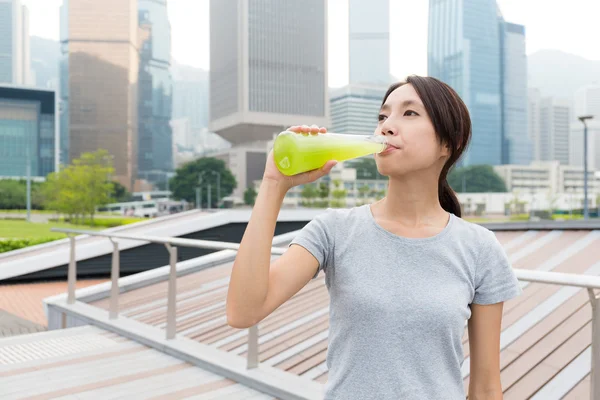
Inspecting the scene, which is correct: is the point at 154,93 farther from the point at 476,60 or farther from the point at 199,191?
the point at 476,60

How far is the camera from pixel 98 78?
9681 cm

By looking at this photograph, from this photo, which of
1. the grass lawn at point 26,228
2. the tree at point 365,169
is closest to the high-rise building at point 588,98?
the tree at point 365,169

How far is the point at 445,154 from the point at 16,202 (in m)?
48.2

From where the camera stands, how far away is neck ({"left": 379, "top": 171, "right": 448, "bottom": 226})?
0.97 metres

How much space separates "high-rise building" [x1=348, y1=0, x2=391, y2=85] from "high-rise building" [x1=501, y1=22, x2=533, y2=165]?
38265 mm

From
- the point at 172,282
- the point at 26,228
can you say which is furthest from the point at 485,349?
the point at 26,228

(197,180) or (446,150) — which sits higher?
(197,180)

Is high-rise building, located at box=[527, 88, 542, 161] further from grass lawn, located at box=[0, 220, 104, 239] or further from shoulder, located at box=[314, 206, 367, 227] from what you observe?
shoulder, located at box=[314, 206, 367, 227]

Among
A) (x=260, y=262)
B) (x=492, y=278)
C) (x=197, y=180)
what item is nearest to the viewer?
(x=260, y=262)

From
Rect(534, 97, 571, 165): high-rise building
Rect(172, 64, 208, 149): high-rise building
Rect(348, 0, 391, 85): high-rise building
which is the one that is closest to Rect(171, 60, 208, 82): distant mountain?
Rect(172, 64, 208, 149): high-rise building

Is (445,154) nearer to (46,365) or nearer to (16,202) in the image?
(46,365)

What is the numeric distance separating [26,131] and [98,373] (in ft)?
235

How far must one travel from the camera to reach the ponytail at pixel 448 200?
112 centimetres

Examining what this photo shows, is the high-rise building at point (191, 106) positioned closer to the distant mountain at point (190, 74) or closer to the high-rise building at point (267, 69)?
the distant mountain at point (190, 74)
